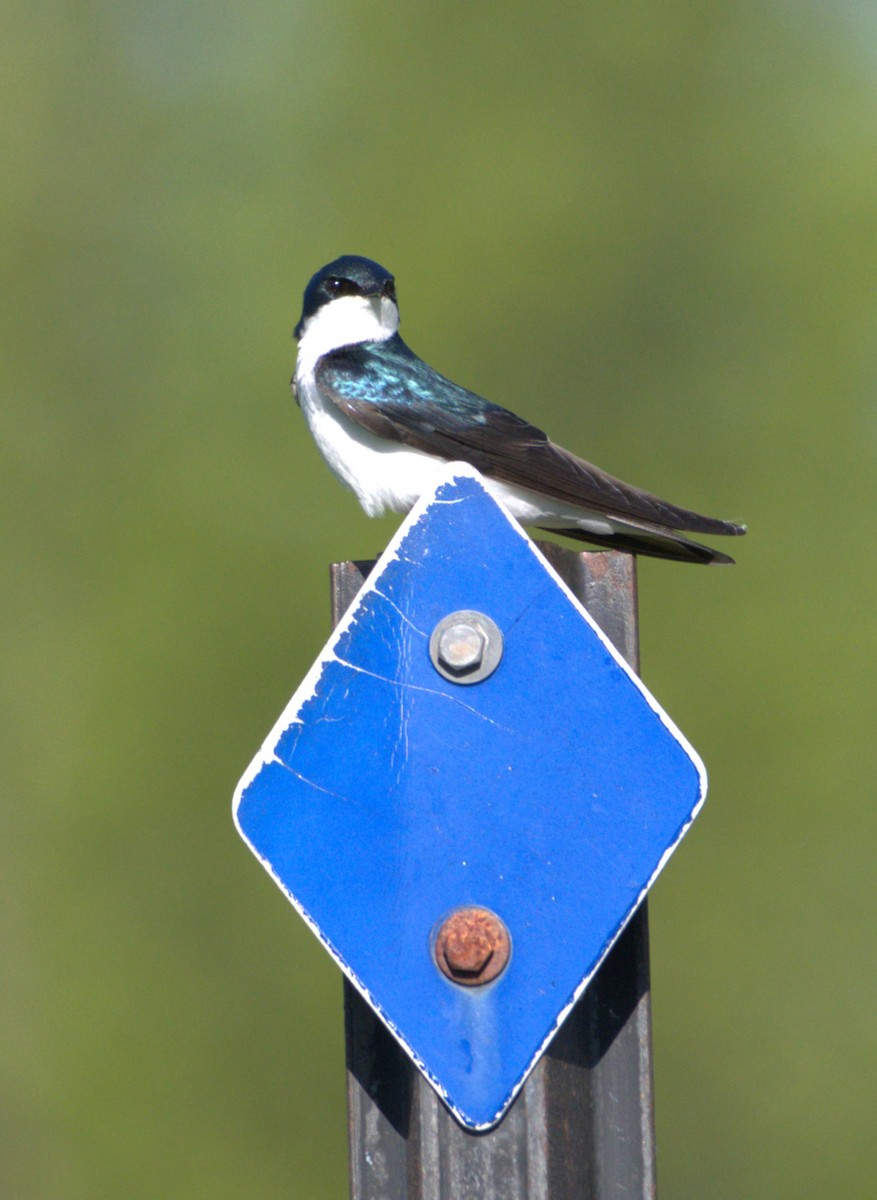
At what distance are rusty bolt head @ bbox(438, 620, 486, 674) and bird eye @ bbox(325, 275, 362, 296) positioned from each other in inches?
73.6

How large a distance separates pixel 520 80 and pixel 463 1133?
6.89 metres

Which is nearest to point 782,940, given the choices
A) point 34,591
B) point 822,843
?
point 822,843

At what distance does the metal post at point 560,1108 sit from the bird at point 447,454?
72cm

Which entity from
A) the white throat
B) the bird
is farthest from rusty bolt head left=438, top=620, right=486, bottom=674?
the white throat

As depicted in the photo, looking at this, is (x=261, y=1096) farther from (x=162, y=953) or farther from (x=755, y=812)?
(x=755, y=812)

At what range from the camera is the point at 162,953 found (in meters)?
6.84

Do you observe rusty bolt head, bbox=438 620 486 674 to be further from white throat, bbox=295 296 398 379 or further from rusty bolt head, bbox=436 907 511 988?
white throat, bbox=295 296 398 379

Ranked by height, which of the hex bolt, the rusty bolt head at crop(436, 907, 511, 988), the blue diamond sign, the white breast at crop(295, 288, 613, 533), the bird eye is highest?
the bird eye

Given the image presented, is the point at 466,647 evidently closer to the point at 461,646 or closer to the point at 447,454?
the point at 461,646

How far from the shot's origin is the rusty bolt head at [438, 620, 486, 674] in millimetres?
1158

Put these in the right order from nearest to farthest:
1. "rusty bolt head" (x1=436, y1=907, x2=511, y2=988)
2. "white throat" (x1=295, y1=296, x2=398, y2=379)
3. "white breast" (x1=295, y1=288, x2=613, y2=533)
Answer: "rusty bolt head" (x1=436, y1=907, x2=511, y2=988)
"white breast" (x1=295, y1=288, x2=613, y2=533)
"white throat" (x1=295, y1=296, x2=398, y2=379)

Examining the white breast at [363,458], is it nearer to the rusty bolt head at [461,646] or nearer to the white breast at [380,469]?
the white breast at [380,469]

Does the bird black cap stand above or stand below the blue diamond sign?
above

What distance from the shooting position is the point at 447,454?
7.91ft
